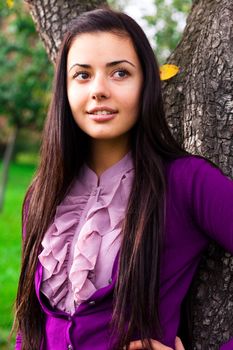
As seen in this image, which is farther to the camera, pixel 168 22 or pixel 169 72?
pixel 168 22

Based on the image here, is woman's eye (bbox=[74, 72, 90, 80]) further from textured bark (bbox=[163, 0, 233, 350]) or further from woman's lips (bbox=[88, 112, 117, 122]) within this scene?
textured bark (bbox=[163, 0, 233, 350])

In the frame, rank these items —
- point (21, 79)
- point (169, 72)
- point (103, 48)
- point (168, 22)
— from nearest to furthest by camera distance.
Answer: point (103, 48), point (169, 72), point (168, 22), point (21, 79)

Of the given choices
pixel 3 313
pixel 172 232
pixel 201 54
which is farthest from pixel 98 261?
pixel 3 313

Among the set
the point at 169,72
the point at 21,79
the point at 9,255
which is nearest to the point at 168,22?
the point at 9,255

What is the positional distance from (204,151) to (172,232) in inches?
15.0

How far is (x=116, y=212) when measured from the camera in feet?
6.39

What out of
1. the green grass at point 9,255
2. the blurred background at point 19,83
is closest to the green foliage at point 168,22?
the blurred background at point 19,83

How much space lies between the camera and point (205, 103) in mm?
2127

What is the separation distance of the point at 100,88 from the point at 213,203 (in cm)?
47

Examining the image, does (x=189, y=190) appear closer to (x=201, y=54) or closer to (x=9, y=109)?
(x=201, y=54)

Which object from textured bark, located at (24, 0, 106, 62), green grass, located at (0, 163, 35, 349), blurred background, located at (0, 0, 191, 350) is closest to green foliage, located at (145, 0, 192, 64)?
blurred background, located at (0, 0, 191, 350)

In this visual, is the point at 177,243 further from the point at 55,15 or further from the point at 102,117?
the point at 55,15

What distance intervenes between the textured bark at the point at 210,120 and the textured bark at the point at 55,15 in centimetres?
57

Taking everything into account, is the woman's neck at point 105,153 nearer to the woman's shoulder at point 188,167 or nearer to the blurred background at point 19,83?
the woman's shoulder at point 188,167
